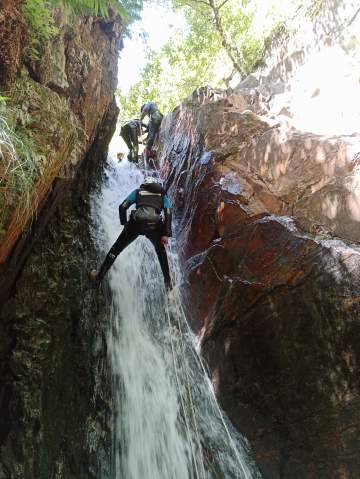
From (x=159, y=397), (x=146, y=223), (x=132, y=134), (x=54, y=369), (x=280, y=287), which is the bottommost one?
(x=159, y=397)

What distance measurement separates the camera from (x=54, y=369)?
473cm

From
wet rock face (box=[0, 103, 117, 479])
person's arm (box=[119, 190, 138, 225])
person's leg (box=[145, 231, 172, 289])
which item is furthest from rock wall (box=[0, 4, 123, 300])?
person's leg (box=[145, 231, 172, 289])

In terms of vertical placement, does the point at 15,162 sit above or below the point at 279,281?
above

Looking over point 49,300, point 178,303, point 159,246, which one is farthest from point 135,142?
point 49,300

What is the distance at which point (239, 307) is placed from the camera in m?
6.00

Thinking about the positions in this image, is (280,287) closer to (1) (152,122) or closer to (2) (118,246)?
(2) (118,246)

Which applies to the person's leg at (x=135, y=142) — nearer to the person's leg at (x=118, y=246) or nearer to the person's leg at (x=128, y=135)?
the person's leg at (x=128, y=135)

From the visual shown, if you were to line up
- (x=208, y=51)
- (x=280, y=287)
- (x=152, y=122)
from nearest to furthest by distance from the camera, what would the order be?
(x=280, y=287)
(x=152, y=122)
(x=208, y=51)

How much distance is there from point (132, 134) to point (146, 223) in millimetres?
8787

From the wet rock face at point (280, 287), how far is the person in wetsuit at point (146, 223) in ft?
3.96

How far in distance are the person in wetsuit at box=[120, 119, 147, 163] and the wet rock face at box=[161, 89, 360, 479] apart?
19.1 feet

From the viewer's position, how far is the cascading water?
4844mm

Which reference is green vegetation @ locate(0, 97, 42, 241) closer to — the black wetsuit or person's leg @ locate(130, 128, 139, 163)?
the black wetsuit

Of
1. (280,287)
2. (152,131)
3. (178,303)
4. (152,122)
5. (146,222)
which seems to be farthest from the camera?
(152,131)
